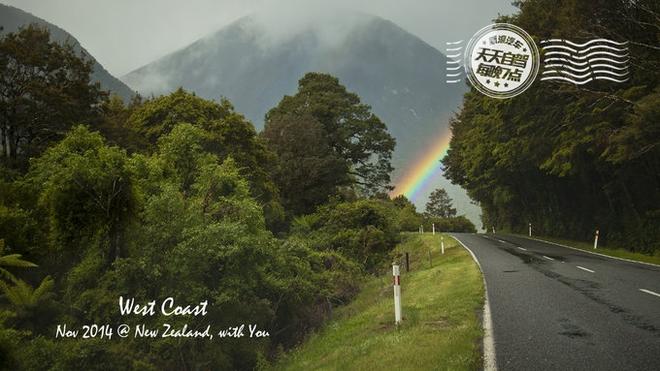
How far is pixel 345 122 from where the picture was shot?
1608 inches

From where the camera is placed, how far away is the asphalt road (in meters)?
5.99

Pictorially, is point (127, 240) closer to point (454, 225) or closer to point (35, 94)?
point (35, 94)

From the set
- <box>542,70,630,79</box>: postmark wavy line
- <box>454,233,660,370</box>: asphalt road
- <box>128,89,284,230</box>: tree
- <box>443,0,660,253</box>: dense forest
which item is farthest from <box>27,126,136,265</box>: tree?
<box>542,70,630,79</box>: postmark wavy line

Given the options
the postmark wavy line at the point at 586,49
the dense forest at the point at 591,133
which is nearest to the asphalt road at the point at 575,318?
the dense forest at the point at 591,133

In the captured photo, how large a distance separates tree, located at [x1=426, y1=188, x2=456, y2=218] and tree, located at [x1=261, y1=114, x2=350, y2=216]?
6428 centimetres

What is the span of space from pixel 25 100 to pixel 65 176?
10471 mm

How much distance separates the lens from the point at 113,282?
1088 cm

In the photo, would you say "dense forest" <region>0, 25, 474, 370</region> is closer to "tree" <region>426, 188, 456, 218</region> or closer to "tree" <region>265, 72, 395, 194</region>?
"tree" <region>265, 72, 395, 194</region>

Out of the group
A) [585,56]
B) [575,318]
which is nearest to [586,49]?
[585,56]

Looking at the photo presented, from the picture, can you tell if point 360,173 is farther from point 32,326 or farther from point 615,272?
point 32,326

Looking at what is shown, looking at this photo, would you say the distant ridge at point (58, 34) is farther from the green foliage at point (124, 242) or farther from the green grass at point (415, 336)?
the green grass at point (415, 336)

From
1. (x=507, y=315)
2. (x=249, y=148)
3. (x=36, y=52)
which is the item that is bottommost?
(x=507, y=315)

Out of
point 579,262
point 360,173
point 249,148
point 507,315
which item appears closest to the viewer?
point 507,315

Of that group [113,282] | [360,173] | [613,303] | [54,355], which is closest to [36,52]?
[113,282]
